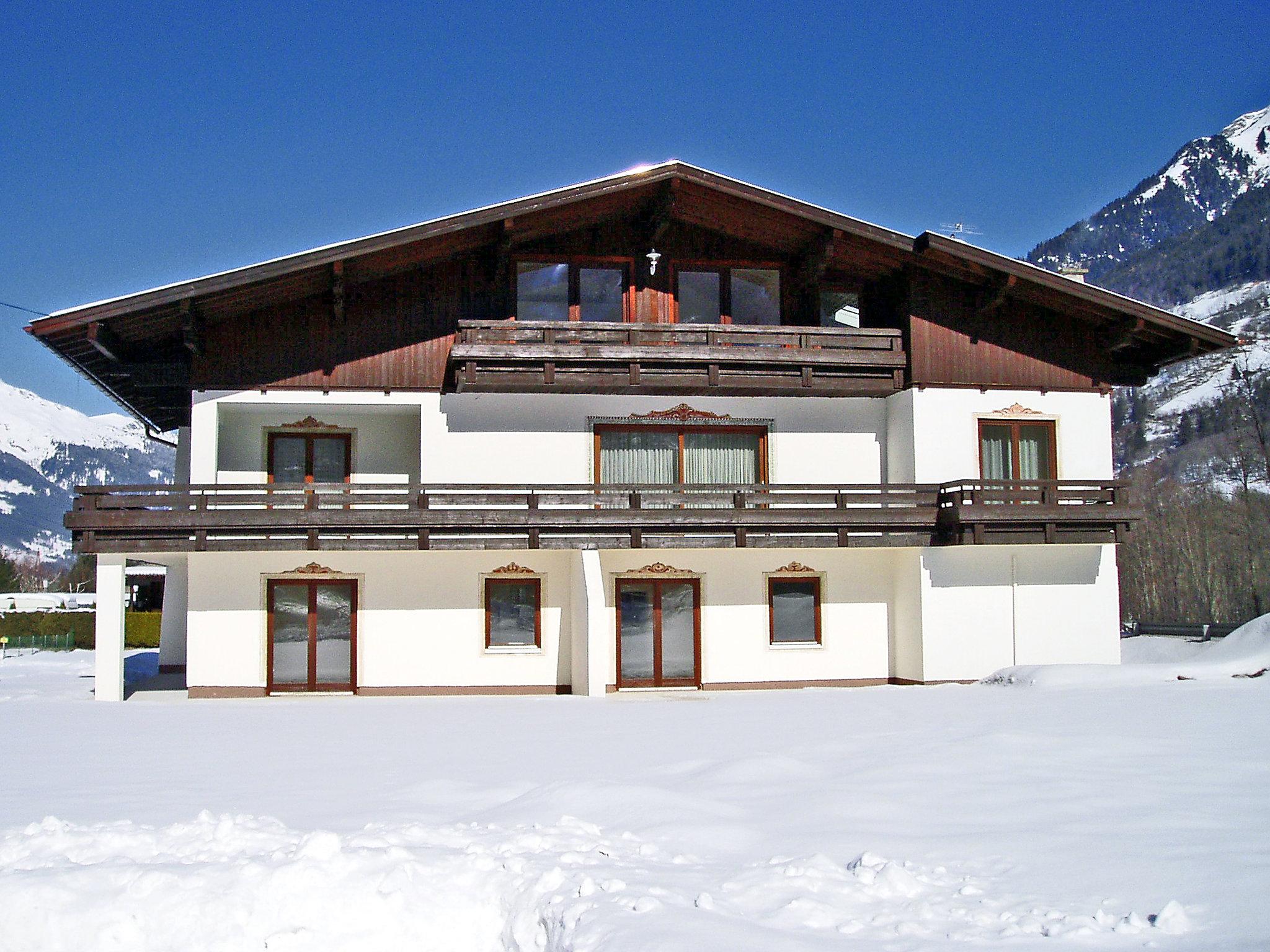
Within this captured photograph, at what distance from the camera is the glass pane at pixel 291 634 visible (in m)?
21.2

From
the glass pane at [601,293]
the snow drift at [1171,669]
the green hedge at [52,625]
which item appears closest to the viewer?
the snow drift at [1171,669]

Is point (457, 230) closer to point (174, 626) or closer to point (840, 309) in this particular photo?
point (840, 309)

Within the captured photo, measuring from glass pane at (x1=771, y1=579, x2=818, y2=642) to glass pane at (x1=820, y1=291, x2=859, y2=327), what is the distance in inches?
201

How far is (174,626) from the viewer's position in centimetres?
2620

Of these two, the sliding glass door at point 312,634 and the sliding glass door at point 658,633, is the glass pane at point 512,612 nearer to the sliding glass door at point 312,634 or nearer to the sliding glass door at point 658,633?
the sliding glass door at point 658,633

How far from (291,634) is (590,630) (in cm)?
554

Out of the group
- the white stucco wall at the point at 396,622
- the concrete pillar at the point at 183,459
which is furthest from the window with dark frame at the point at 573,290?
the concrete pillar at the point at 183,459

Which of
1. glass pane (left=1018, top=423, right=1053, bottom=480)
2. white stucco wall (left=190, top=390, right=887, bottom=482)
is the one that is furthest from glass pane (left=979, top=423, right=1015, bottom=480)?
white stucco wall (left=190, top=390, right=887, bottom=482)

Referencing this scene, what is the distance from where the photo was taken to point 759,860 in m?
8.16

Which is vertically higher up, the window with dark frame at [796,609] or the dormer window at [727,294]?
the dormer window at [727,294]

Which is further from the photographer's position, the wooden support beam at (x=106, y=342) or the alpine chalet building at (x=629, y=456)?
the alpine chalet building at (x=629, y=456)

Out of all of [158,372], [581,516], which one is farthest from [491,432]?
[158,372]

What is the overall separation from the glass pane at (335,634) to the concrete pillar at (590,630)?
4.13 metres

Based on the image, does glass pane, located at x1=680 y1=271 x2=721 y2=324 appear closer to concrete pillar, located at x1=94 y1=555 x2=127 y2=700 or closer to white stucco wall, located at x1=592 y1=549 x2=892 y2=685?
white stucco wall, located at x1=592 y1=549 x2=892 y2=685
